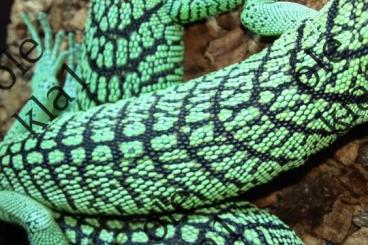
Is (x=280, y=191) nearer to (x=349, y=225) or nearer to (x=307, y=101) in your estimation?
(x=349, y=225)

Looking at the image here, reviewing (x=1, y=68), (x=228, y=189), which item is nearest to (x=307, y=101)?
(x=228, y=189)

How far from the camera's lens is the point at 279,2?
147 inches

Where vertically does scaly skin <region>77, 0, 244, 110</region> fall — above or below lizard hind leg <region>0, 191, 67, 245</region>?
above

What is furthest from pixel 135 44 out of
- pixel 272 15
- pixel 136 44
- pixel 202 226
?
pixel 202 226

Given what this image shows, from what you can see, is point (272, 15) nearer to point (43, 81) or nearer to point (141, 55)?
→ point (141, 55)

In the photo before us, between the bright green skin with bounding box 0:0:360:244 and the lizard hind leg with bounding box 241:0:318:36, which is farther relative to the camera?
the lizard hind leg with bounding box 241:0:318:36

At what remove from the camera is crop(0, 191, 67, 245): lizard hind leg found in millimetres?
3602

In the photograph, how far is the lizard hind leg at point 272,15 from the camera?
11.7 feet

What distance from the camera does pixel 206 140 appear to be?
333 cm

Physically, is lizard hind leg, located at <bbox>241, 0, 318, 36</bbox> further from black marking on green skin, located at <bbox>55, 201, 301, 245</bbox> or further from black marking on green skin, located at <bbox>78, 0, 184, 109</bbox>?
black marking on green skin, located at <bbox>55, 201, 301, 245</bbox>

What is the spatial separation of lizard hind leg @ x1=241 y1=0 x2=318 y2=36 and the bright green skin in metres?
0.17

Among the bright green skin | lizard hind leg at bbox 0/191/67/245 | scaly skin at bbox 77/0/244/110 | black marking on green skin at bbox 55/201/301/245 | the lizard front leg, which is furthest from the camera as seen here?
the lizard front leg

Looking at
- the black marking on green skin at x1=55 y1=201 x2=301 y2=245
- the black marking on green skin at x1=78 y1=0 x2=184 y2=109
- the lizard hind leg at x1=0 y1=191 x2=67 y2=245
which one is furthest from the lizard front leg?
the black marking on green skin at x1=55 y1=201 x2=301 y2=245

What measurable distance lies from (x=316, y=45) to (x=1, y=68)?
7.85 ft
